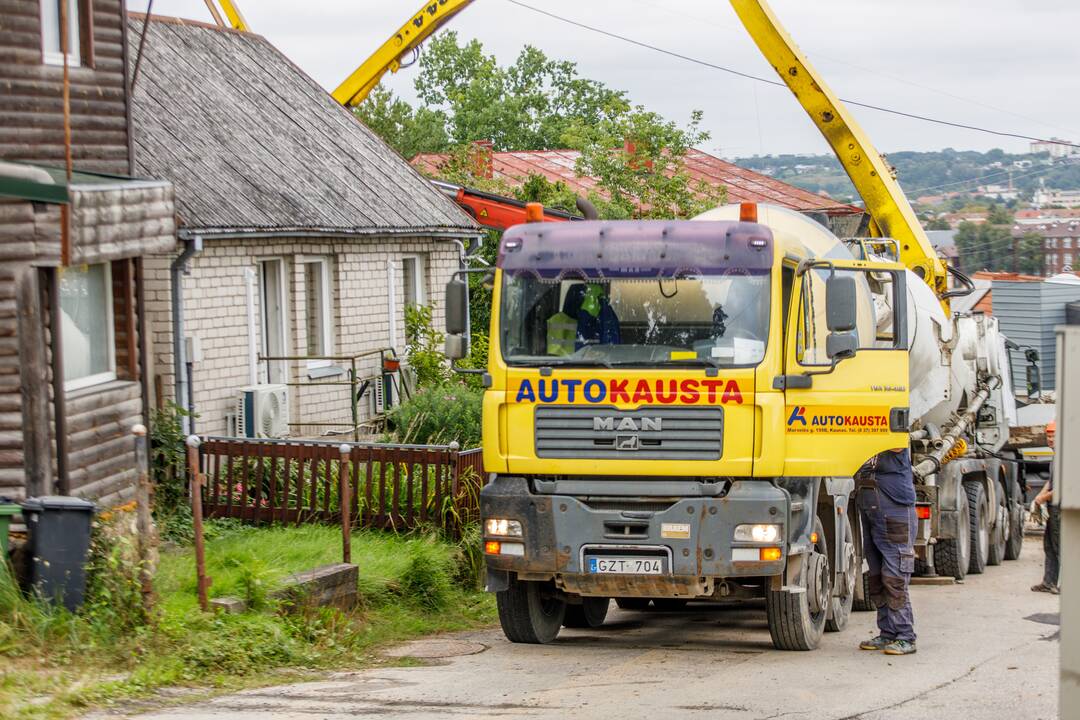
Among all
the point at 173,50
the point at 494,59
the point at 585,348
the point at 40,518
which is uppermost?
the point at 494,59

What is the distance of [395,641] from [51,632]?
313cm

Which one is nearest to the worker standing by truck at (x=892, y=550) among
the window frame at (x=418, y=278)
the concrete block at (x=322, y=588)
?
the concrete block at (x=322, y=588)

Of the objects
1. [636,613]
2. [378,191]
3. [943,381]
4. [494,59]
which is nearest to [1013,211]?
[494,59]

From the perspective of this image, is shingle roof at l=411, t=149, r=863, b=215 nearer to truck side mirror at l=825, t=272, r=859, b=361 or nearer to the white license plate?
truck side mirror at l=825, t=272, r=859, b=361

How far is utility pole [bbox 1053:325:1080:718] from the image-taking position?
4.66m

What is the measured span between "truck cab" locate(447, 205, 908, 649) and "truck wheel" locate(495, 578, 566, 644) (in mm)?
304

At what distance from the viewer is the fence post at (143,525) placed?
33.1 feet

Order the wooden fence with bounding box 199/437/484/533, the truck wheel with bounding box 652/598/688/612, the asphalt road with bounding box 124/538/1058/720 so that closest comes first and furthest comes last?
1. the asphalt road with bounding box 124/538/1058/720
2. the truck wheel with bounding box 652/598/688/612
3. the wooden fence with bounding box 199/437/484/533

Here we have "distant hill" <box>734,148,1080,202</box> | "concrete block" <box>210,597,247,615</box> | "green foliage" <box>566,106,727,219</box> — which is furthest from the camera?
"distant hill" <box>734,148,1080,202</box>

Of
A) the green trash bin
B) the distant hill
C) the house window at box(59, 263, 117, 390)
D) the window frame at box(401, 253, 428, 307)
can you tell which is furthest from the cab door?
the distant hill

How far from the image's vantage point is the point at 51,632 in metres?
9.61

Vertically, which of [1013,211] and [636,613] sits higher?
[1013,211]

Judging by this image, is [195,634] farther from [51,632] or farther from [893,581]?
[893,581]

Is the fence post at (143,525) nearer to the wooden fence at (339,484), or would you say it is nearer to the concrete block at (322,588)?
the concrete block at (322,588)
